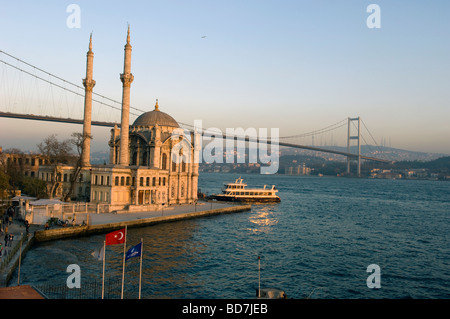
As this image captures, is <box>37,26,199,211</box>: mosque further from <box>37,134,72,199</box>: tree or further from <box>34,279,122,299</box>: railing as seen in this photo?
<box>34,279,122,299</box>: railing

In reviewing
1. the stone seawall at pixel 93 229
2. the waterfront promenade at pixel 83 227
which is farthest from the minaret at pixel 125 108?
the stone seawall at pixel 93 229

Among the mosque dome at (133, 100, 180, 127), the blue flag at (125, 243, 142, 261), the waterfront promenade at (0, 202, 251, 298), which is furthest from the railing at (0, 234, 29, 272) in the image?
the mosque dome at (133, 100, 180, 127)

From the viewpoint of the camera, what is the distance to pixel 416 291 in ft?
63.3

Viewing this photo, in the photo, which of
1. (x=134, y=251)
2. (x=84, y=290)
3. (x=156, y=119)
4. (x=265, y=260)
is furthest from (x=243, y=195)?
(x=134, y=251)

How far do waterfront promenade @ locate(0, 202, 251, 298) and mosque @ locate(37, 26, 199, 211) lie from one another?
266 centimetres

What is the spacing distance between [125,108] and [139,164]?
7.46 meters

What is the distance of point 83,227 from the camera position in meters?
28.4
